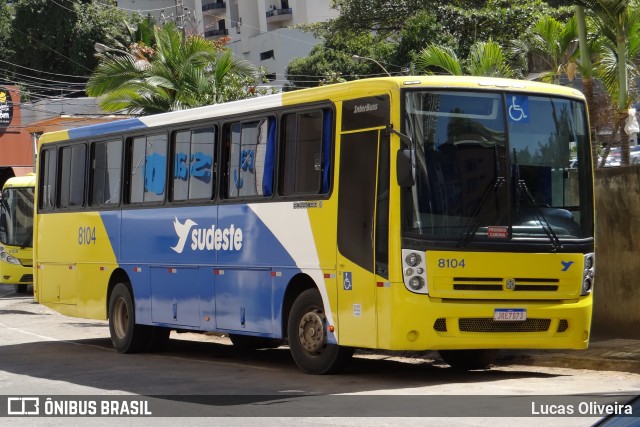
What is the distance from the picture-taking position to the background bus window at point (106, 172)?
18422mm

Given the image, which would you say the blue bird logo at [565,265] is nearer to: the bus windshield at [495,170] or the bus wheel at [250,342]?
the bus windshield at [495,170]

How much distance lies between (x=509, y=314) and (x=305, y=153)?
3208mm

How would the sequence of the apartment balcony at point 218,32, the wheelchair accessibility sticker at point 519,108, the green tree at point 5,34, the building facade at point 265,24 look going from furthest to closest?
the apartment balcony at point 218,32 < the building facade at point 265,24 < the green tree at point 5,34 < the wheelchair accessibility sticker at point 519,108

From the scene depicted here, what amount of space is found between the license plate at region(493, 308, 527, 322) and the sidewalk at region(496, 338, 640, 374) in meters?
1.76

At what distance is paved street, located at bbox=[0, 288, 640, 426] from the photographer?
10.6m

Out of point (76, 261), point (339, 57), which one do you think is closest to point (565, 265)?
point (76, 261)

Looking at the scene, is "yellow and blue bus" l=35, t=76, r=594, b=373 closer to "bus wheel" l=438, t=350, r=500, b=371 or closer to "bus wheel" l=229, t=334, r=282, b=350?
"bus wheel" l=438, t=350, r=500, b=371

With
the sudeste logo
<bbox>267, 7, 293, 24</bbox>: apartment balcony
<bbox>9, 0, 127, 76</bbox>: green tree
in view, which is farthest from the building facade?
the sudeste logo

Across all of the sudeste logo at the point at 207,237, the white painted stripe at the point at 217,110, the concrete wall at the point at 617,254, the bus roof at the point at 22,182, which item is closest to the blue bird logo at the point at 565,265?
the concrete wall at the point at 617,254

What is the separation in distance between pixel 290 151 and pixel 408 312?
302 cm

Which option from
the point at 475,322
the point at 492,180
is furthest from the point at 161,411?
the point at 492,180

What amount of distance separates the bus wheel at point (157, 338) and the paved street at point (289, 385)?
0.27 meters

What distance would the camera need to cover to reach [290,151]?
565 inches

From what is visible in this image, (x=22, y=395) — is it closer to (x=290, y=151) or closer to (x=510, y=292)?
(x=290, y=151)
